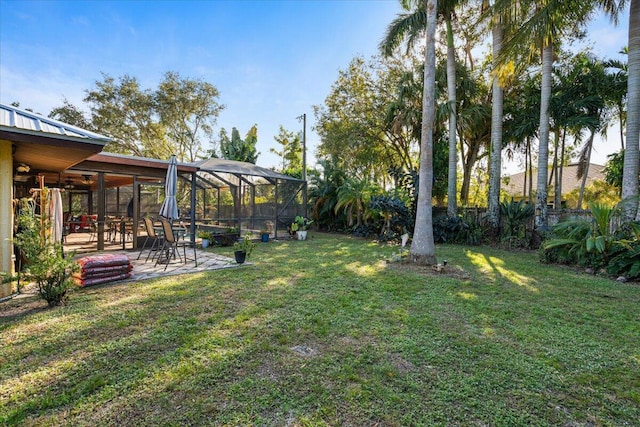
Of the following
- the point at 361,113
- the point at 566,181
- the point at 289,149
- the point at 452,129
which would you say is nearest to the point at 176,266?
the point at 452,129

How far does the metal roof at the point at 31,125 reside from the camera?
Answer: 367 cm

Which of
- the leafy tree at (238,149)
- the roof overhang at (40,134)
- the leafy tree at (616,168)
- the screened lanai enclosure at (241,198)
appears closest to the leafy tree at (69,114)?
the leafy tree at (238,149)

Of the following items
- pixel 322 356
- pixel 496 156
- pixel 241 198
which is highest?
pixel 496 156

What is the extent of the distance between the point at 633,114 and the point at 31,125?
12.0 meters

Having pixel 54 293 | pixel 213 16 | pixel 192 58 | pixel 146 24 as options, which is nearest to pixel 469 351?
pixel 54 293

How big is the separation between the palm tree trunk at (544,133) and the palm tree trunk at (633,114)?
7.08ft

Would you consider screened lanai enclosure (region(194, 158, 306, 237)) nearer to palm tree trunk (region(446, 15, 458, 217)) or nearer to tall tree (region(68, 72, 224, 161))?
palm tree trunk (region(446, 15, 458, 217))

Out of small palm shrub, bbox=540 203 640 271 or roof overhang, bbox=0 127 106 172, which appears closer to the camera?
roof overhang, bbox=0 127 106 172

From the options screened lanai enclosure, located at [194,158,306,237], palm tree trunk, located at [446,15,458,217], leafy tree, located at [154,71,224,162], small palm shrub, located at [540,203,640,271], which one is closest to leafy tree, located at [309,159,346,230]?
screened lanai enclosure, located at [194,158,306,237]

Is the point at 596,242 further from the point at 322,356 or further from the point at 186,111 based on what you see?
the point at 186,111

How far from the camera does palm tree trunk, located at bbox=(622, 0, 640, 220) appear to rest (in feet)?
23.6

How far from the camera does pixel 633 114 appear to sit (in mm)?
7332

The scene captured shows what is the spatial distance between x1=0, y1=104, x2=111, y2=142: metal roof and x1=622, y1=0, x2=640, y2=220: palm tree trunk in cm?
1099

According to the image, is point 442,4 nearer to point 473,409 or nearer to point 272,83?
point 272,83
